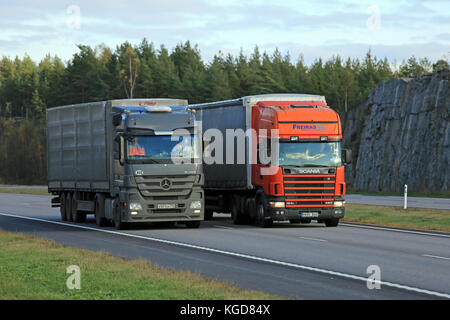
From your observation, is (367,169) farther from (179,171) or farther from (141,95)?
(141,95)

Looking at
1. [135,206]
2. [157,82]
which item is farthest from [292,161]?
[157,82]

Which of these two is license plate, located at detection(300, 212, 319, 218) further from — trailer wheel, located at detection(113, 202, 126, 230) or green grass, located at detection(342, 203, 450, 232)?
trailer wheel, located at detection(113, 202, 126, 230)

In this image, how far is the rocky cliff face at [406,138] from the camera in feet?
199

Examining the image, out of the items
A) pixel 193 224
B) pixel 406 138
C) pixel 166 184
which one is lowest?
pixel 193 224

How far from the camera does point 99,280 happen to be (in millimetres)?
13789

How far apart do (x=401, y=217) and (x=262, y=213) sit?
747 cm

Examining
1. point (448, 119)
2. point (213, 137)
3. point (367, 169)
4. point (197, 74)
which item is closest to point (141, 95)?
point (197, 74)

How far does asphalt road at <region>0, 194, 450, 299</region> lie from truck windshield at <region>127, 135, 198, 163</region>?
6.97 feet

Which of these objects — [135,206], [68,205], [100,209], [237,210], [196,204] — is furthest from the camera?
[68,205]

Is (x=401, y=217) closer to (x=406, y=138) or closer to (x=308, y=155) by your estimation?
(x=308, y=155)

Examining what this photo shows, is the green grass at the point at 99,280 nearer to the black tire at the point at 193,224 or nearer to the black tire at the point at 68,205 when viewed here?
the black tire at the point at 193,224

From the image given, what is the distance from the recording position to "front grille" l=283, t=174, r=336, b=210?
27.1 metres

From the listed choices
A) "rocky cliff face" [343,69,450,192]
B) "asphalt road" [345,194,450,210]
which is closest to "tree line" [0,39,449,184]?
"rocky cliff face" [343,69,450,192]
